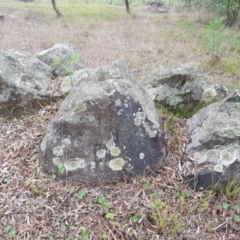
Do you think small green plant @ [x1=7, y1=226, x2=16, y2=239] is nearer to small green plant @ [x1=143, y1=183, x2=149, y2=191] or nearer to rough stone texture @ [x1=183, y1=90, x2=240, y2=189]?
small green plant @ [x1=143, y1=183, x2=149, y2=191]

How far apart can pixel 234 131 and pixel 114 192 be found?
1.13m

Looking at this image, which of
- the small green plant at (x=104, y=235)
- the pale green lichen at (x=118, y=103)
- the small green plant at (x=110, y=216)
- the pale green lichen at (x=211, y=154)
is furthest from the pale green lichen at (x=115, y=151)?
the pale green lichen at (x=211, y=154)

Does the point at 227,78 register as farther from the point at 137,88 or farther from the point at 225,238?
the point at 225,238

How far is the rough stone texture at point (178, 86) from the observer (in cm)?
354

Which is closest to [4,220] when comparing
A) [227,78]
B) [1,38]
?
[227,78]

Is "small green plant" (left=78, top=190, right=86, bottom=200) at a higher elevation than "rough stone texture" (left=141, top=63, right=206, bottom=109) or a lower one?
lower

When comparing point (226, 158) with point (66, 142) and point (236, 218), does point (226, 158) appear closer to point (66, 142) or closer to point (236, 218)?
point (236, 218)

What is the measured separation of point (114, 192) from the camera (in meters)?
2.53

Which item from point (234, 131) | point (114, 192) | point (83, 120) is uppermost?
point (83, 120)

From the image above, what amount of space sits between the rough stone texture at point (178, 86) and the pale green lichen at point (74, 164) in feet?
4.25

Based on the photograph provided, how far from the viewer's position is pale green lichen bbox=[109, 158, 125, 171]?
8.54 feet

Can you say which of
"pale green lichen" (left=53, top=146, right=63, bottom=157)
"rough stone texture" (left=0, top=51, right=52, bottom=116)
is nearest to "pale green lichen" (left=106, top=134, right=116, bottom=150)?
"pale green lichen" (left=53, top=146, right=63, bottom=157)

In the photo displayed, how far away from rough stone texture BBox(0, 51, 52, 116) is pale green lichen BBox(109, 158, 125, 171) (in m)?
1.17

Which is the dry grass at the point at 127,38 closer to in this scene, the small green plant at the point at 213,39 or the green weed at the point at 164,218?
the small green plant at the point at 213,39
